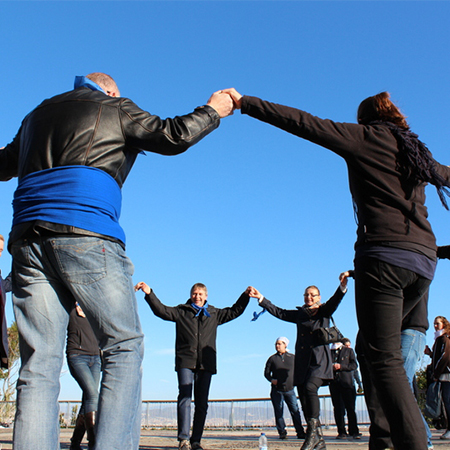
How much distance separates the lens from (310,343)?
855 centimetres

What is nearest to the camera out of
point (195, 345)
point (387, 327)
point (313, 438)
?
point (387, 327)

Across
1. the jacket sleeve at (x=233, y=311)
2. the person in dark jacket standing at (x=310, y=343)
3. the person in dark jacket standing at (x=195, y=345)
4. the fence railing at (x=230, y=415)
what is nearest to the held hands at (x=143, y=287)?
the person in dark jacket standing at (x=195, y=345)

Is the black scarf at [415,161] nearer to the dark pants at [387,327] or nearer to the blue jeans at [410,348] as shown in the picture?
the dark pants at [387,327]

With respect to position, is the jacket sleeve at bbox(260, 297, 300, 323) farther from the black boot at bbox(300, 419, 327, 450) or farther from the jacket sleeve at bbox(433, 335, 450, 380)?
the jacket sleeve at bbox(433, 335, 450, 380)

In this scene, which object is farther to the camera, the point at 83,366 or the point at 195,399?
the point at 195,399

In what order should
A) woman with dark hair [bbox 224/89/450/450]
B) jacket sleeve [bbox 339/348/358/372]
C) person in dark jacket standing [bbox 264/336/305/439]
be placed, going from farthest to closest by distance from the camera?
person in dark jacket standing [bbox 264/336/305/439], jacket sleeve [bbox 339/348/358/372], woman with dark hair [bbox 224/89/450/450]

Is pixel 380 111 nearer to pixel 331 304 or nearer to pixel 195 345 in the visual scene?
pixel 331 304

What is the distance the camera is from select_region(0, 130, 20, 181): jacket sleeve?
3666 mm

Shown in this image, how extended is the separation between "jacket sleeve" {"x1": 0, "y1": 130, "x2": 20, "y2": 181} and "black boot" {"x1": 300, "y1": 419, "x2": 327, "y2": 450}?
482 centimetres

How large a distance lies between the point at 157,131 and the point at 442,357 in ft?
29.8

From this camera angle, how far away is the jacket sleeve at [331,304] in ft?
26.4

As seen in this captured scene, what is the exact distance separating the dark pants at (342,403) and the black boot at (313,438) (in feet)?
17.0

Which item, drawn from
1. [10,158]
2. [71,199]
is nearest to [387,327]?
[71,199]

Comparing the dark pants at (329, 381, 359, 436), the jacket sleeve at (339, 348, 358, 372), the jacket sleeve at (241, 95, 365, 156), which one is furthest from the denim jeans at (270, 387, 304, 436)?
the jacket sleeve at (241, 95, 365, 156)
